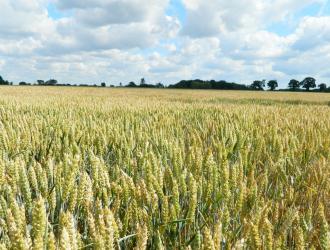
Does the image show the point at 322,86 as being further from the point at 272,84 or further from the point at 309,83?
the point at 272,84

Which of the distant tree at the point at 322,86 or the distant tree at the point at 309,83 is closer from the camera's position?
the distant tree at the point at 322,86

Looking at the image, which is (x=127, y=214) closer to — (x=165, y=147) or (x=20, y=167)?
(x=20, y=167)

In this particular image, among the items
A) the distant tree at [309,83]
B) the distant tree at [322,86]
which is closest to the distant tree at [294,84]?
the distant tree at [309,83]

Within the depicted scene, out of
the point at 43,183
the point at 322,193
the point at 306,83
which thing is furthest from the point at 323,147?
the point at 306,83

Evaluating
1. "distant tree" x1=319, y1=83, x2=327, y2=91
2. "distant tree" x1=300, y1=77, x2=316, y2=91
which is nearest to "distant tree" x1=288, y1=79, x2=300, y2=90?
"distant tree" x1=300, y1=77, x2=316, y2=91

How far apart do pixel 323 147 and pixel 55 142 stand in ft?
6.17

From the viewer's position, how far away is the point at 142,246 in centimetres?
67

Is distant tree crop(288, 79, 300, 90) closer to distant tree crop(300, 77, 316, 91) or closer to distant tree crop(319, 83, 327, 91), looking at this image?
distant tree crop(300, 77, 316, 91)

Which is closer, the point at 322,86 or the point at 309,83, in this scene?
the point at 322,86

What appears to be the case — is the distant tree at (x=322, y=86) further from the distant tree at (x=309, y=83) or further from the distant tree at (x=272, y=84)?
the distant tree at (x=272, y=84)

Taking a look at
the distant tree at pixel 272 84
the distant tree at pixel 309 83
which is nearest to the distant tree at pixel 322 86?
the distant tree at pixel 309 83

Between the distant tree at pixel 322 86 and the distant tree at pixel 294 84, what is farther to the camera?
the distant tree at pixel 294 84

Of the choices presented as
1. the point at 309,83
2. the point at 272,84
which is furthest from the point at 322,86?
the point at 272,84

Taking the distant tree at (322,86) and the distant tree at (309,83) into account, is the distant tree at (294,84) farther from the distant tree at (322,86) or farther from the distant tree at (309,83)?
the distant tree at (322,86)
